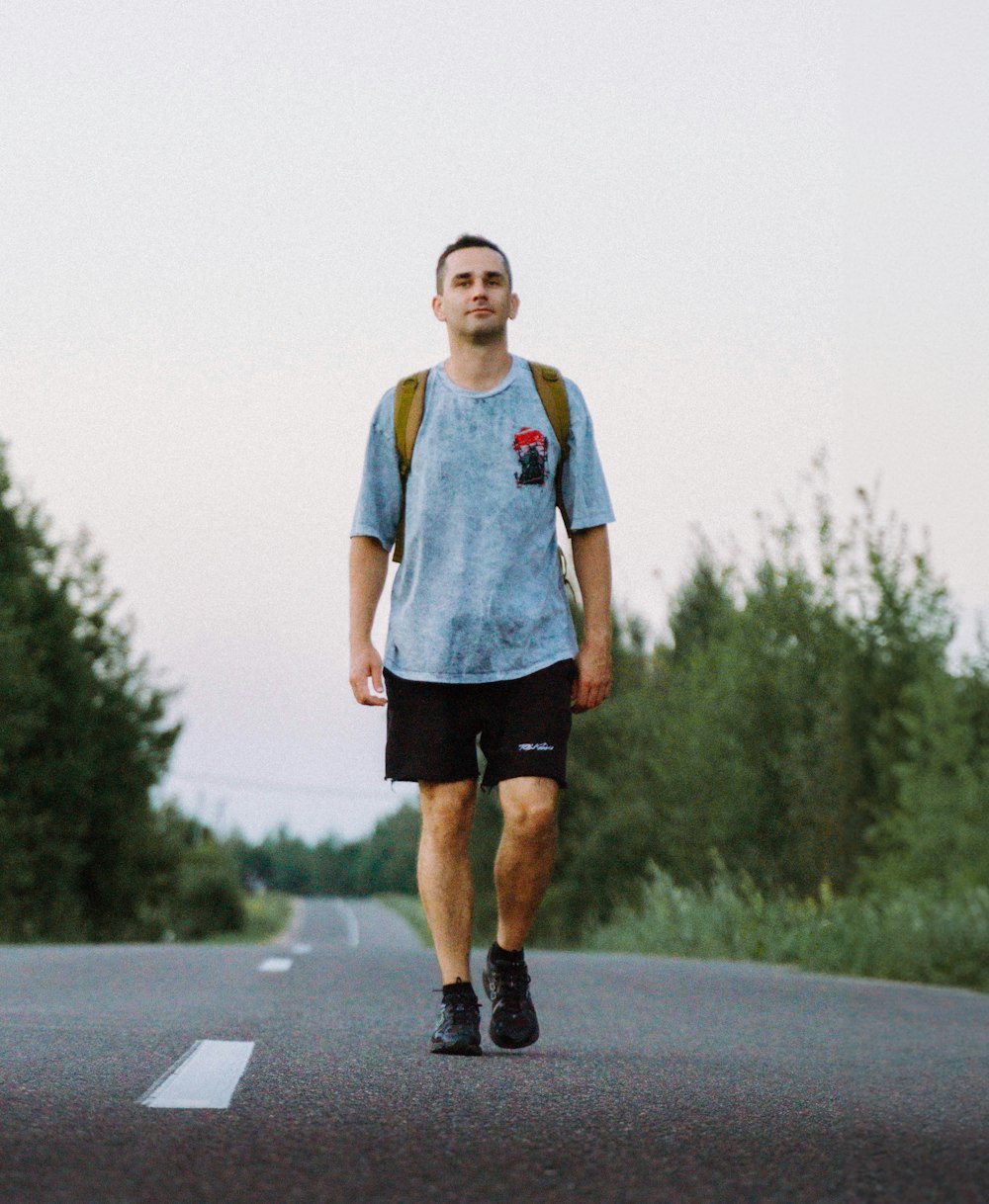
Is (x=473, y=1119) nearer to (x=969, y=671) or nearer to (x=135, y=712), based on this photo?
(x=969, y=671)

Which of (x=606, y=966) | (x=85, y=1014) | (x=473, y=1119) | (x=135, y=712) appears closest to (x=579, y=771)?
(x=135, y=712)

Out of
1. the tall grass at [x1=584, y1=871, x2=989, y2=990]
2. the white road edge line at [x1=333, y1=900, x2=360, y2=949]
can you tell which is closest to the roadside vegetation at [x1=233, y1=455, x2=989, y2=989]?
the tall grass at [x1=584, y1=871, x2=989, y2=990]

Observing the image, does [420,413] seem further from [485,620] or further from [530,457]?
[485,620]

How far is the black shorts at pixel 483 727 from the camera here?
483 centimetres

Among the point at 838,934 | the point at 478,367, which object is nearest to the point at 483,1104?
the point at 478,367

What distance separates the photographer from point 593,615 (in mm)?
5016

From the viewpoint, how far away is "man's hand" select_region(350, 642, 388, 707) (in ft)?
16.2

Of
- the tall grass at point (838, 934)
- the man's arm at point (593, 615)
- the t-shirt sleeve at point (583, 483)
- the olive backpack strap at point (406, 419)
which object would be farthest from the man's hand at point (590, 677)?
the tall grass at point (838, 934)

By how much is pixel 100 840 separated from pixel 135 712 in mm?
2513

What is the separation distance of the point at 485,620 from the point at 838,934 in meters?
8.44

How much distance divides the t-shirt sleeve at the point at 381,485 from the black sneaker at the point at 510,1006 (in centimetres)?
130

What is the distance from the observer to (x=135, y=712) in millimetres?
33406

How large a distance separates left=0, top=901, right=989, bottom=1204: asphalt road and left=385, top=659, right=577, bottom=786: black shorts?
30.4 inches

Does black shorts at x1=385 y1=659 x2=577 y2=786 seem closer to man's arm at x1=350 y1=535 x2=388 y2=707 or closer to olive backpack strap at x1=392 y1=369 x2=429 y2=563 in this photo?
man's arm at x1=350 y1=535 x2=388 y2=707
